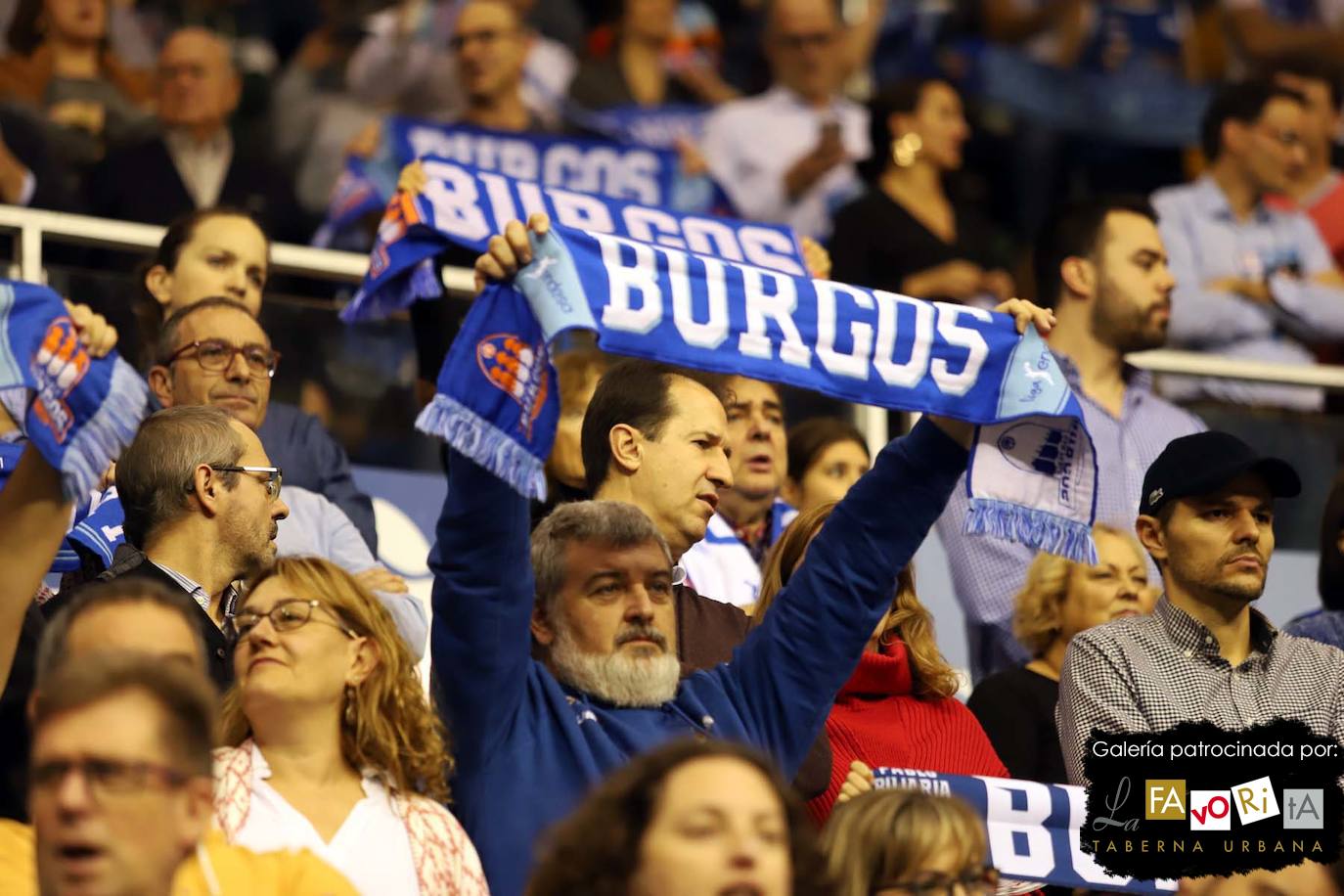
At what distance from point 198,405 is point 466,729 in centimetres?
134

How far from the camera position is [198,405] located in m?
6.04

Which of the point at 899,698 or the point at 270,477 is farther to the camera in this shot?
the point at 899,698

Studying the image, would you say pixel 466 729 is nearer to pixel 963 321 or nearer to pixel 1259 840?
pixel 963 321


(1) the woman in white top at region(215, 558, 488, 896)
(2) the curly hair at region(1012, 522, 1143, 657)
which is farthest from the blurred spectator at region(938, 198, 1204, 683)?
(1) the woman in white top at region(215, 558, 488, 896)

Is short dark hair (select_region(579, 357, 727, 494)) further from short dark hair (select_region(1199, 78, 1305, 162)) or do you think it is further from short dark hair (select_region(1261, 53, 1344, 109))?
short dark hair (select_region(1261, 53, 1344, 109))

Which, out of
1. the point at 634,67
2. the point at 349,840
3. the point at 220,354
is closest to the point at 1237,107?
the point at 634,67

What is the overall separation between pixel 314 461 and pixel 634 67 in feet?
12.9

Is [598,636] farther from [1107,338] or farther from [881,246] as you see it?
[881,246]

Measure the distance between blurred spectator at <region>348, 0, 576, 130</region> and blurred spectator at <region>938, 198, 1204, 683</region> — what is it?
2208 mm

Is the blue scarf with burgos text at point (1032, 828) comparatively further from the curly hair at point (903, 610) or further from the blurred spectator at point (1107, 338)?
the blurred spectator at point (1107, 338)

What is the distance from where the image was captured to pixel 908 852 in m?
4.74

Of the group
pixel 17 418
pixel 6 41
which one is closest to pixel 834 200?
pixel 6 41

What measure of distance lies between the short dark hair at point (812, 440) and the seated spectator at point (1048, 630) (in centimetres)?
80

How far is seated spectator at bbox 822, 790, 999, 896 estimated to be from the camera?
4734 millimetres
